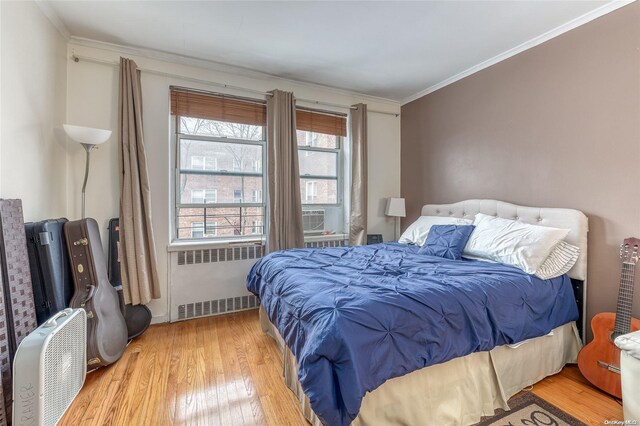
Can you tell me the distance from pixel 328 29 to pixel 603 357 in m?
2.95

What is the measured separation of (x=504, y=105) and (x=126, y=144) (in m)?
3.46

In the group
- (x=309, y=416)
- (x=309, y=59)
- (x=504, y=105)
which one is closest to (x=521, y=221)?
(x=504, y=105)

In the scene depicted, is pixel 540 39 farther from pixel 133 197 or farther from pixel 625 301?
pixel 133 197

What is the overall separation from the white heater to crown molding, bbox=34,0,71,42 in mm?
2105

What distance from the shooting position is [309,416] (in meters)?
1.49

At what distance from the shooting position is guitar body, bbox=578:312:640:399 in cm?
170

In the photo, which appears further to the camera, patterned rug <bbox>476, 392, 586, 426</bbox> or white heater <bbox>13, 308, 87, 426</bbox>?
patterned rug <bbox>476, 392, 586, 426</bbox>

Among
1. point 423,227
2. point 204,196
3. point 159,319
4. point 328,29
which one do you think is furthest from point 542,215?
point 159,319

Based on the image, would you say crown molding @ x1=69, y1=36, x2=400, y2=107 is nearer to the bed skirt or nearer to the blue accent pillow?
the blue accent pillow

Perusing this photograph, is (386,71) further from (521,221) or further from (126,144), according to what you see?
(126,144)

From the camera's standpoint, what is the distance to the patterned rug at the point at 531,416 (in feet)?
4.97

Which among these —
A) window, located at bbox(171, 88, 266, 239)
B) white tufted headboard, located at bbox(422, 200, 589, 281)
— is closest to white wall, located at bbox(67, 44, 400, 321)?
window, located at bbox(171, 88, 266, 239)

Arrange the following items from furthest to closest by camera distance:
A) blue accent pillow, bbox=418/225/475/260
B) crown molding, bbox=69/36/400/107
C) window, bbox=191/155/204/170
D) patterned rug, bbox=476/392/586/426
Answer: window, bbox=191/155/204/170 → crown molding, bbox=69/36/400/107 → blue accent pillow, bbox=418/225/475/260 → patterned rug, bbox=476/392/586/426

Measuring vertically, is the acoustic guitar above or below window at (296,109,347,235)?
below
